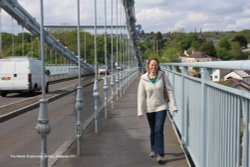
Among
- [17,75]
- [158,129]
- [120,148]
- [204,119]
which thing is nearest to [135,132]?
[120,148]

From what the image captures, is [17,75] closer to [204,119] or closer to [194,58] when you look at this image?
[194,58]

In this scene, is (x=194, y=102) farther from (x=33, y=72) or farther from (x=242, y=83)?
(x=33, y=72)

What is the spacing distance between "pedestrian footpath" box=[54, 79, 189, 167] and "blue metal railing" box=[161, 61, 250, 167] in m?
0.87

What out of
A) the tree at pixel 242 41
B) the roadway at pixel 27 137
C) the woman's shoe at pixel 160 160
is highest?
the tree at pixel 242 41

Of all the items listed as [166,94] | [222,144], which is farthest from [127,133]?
[222,144]

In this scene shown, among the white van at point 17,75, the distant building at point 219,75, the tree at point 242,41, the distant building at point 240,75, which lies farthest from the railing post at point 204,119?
the white van at point 17,75

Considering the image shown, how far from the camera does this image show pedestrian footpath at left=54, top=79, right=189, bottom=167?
7.50 m

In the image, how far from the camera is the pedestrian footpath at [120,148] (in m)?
7.50

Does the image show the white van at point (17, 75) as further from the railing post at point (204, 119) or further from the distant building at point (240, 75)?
the distant building at point (240, 75)

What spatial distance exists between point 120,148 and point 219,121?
4605 millimetres

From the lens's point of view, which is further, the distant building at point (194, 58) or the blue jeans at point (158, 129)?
the blue jeans at point (158, 129)

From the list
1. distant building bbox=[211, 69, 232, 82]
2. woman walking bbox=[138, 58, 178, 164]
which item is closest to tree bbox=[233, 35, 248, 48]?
woman walking bbox=[138, 58, 178, 164]

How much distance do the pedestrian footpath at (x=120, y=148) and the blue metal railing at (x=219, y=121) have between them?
A: 0.87 m

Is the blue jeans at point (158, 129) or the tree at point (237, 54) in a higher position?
the tree at point (237, 54)
